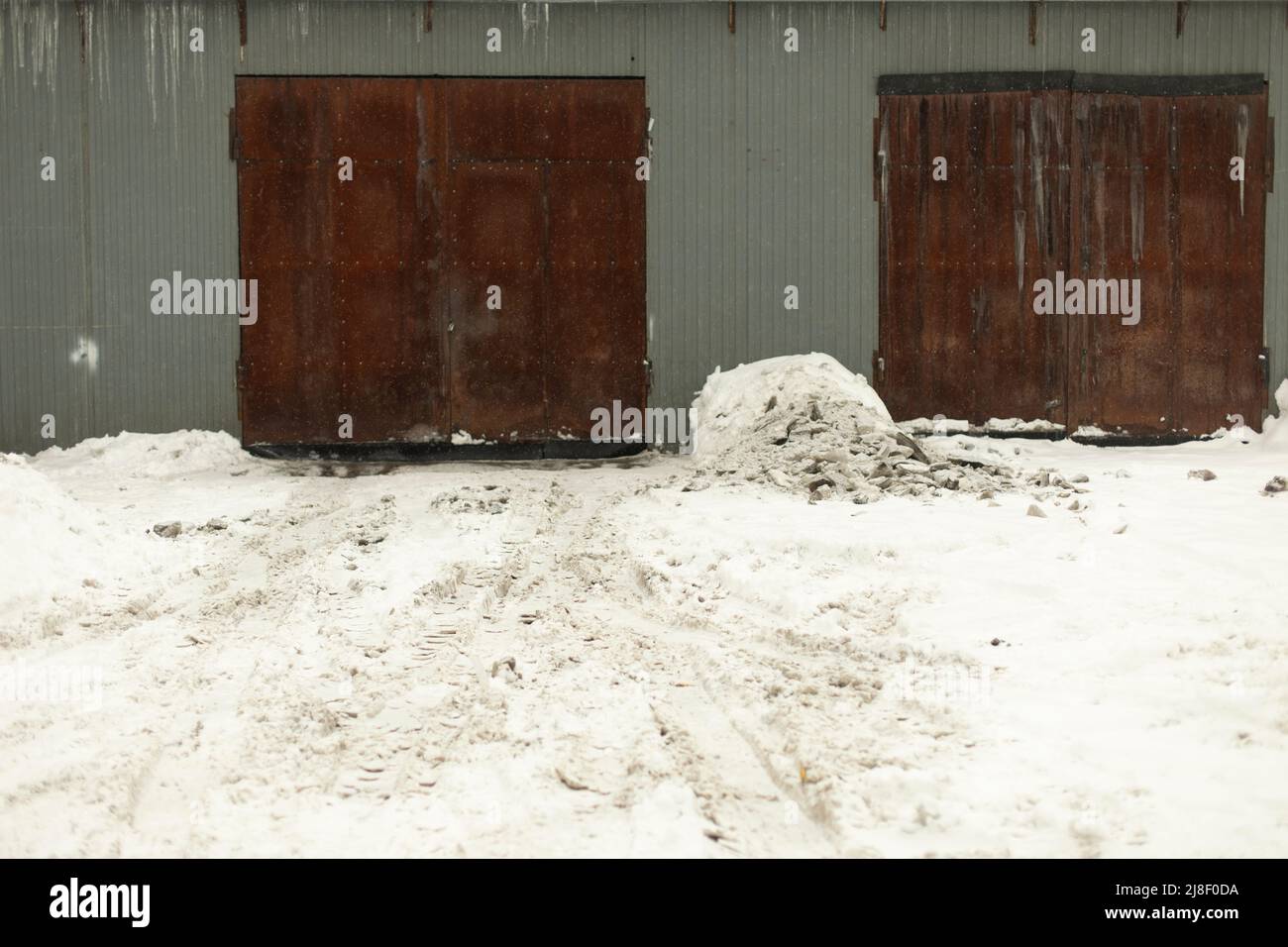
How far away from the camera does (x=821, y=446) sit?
8.34 m

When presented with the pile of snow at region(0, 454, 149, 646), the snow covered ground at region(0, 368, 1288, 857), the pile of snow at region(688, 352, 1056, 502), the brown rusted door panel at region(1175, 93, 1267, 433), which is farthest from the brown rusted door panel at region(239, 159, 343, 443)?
the brown rusted door panel at region(1175, 93, 1267, 433)

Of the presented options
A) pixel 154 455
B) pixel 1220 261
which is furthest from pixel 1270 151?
pixel 154 455

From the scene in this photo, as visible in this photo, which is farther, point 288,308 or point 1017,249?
point 1017,249

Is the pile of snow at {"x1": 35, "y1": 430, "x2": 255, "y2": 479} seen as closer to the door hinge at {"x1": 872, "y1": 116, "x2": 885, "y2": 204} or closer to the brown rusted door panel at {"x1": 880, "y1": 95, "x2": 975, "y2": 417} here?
the brown rusted door panel at {"x1": 880, "y1": 95, "x2": 975, "y2": 417}

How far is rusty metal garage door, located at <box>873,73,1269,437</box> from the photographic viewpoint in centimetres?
1080

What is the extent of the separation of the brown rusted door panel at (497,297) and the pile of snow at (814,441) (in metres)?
1.80

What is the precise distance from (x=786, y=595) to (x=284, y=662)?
2286mm

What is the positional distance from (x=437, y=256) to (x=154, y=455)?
10.9 feet

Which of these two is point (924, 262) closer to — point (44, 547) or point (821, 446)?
point (821, 446)

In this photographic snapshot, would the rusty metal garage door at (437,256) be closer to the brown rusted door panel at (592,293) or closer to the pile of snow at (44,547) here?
the brown rusted door panel at (592,293)

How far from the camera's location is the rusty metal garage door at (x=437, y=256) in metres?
10.5

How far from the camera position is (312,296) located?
10633 mm
